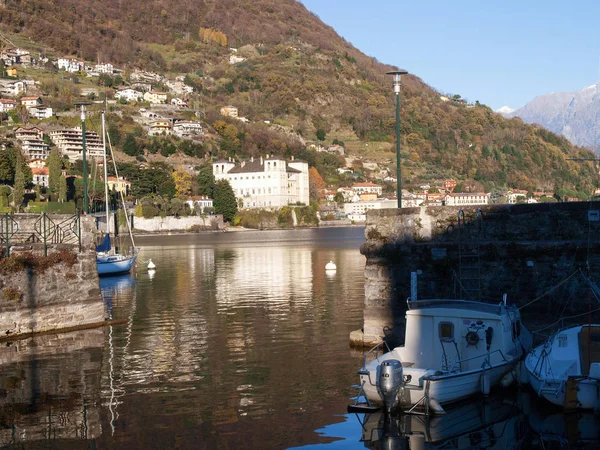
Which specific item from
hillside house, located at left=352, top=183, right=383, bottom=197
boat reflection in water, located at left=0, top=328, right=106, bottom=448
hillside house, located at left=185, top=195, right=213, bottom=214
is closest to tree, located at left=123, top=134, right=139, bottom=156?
hillside house, located at left=185, top=195, right=213, bottom=214

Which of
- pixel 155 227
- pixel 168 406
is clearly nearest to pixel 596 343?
pixel 168 406

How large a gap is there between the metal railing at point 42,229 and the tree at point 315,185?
16205cm

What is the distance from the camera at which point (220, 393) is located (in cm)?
1580

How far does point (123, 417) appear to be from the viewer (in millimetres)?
14156

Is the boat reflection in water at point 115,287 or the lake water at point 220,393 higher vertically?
the boat reflection in water at point 115,287

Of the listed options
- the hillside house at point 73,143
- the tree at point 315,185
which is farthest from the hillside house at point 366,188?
the hillside house at point 73,143

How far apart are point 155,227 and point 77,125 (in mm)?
49143

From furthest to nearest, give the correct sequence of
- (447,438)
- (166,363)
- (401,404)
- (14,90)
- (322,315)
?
(14,90)
(322,315)
(166,363)
(401,404)
(447,438)

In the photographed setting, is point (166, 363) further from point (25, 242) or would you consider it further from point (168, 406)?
point (25, 242)

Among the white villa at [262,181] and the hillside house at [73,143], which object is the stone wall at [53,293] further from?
the white villa at [262,181]

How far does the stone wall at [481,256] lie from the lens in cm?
1736

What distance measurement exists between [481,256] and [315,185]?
17377 centimetres

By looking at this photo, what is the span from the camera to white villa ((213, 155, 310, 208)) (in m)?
171

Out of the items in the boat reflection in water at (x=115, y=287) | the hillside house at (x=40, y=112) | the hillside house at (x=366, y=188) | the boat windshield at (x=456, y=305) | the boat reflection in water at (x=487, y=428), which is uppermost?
the hillside house at (x=40, y=112)
